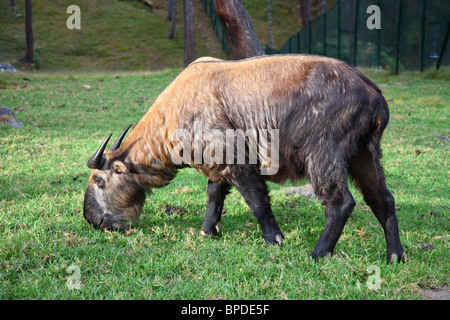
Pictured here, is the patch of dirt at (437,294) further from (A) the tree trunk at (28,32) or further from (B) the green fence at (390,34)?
(A) the tree trunk at (28,32)

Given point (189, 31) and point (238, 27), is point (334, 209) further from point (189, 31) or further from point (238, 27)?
point (189, 31)

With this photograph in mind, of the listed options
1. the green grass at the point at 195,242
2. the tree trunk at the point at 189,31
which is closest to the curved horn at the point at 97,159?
the green grass at the point at 195,242

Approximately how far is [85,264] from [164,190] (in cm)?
241

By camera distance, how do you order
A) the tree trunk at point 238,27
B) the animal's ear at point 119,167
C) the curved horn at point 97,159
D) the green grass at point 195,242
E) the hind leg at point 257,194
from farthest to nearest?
the tree trunk at point 238,27 → the animal's ear at point 119,167 → the curved horn at point 97,159 → the hind leg at point 257,194 → the green grass at point 195,242

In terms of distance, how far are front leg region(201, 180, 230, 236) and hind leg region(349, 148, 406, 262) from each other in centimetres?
135

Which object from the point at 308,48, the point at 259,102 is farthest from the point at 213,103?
the point at 308,48

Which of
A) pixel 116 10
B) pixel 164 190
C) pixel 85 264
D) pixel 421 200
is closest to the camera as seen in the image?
pixel 85 264

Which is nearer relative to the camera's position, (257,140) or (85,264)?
(85,264)

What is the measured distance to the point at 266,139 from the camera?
3762 millimetres

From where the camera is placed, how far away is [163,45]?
31281mm

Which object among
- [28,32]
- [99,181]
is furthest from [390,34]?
[28,32]

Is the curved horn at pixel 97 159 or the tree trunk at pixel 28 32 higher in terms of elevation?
the tree trunk at pixel 28 32

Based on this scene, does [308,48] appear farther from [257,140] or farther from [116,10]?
[116,10]

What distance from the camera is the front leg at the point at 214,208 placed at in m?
4.34
